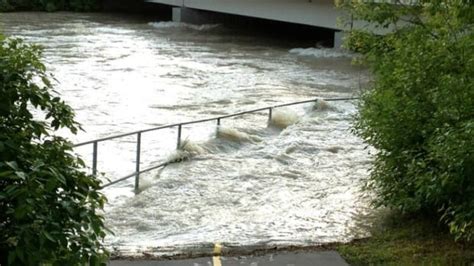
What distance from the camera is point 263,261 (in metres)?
6.85

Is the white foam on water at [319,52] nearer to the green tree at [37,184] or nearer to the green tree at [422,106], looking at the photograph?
the green tree at [422,106]

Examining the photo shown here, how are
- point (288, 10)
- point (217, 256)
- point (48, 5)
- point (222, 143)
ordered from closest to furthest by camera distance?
point (217, 256)
point (222, 143)
point (288, 10)
point (48, 5)

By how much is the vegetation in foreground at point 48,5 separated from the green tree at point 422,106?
50.0 m

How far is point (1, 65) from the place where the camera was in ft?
11.8

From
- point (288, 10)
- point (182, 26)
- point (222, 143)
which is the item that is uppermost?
point (288, 10)

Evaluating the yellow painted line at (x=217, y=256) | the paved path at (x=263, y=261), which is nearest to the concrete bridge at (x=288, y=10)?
the yellow painted line at (x=217, y=256)

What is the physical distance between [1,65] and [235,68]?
84.7ft

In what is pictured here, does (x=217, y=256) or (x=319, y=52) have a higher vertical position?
(x=217, y=256)

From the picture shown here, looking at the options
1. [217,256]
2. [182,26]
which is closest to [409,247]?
[217,256]

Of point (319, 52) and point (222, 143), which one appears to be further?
point (319, 52)

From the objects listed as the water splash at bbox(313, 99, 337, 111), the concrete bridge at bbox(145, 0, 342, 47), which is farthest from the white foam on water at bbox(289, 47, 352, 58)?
the water splash at bbox(313, 99, 337, 111)

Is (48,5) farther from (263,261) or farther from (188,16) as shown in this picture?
(263,261)

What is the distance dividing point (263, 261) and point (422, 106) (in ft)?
8.33

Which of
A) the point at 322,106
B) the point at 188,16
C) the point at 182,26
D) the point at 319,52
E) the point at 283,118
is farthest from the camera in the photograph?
the point at 188,16
